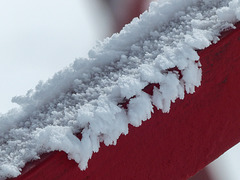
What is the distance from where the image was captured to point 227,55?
51cm

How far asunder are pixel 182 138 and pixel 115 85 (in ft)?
0.44

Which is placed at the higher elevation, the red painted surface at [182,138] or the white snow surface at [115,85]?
the white snow surface at [115,85]

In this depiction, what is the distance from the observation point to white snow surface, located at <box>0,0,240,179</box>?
45 centimetres

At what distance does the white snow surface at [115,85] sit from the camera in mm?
450

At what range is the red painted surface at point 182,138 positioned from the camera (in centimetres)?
48

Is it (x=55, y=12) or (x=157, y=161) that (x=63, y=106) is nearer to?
(x=157, y=161)

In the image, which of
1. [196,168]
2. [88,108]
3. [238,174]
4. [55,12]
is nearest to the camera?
[88,108]

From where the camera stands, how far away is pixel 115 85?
481 millimetres

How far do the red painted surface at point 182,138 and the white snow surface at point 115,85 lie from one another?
0.02 m

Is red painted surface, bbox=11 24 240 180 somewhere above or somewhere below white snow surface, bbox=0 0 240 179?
below

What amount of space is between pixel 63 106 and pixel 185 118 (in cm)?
16

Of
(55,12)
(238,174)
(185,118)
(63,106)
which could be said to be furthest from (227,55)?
(55,12)

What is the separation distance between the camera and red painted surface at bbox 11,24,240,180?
18.8 inches

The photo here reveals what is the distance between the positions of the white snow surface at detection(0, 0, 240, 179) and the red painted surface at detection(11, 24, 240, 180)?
0.06 feet
